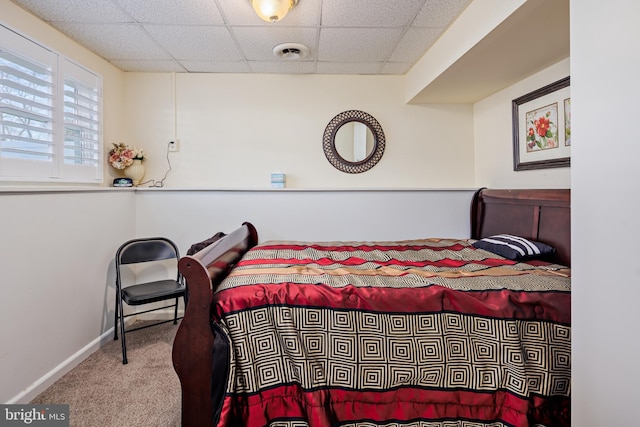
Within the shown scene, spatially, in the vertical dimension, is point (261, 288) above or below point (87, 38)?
below

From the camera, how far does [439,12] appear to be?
77.4 inches

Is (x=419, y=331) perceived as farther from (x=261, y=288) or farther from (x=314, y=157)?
(x=314, y=157)

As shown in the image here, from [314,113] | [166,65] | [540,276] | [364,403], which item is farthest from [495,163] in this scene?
[166,65]

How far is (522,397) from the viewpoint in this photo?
117 cm

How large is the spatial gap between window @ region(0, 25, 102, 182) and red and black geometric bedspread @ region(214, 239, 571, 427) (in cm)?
172

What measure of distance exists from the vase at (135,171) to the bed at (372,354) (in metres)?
1.97

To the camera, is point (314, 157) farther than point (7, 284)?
Yes

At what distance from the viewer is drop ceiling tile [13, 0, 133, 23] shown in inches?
72.7

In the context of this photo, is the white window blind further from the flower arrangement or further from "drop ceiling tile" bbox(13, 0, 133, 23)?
"drop ceiling tile" bbox(13, 0, 133, 23)

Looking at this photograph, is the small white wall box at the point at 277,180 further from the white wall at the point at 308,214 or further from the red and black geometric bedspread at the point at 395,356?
the red and black geometric bedspread at the point at 395,356

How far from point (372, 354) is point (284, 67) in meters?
2.56

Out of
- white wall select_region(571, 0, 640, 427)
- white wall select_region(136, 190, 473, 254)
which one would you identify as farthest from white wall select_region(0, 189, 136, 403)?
white wall select_region(571, 0, 640, 427)

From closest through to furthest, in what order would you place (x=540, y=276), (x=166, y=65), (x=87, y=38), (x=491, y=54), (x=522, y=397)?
1. (x=522, y=397)
2. (x=540, y=276)
3. (x=491, y=54)
4. (x=87, y=38)
5. (x=166, y=65)

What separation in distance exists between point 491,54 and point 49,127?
9.97 ft
